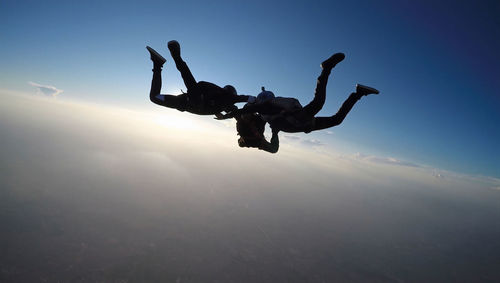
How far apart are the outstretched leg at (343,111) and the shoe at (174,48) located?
2.78 m

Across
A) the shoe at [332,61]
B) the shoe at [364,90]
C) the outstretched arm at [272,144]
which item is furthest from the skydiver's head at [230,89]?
the shoe at [364,90]

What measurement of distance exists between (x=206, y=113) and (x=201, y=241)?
170 meters

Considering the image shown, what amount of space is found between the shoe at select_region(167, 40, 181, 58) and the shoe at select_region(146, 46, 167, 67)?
792 millimetres

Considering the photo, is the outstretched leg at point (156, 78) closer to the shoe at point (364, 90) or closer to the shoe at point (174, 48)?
the shoe at point (174, 48)

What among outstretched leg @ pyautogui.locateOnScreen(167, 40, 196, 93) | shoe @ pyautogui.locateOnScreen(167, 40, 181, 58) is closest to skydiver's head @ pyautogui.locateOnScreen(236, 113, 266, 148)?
outstretched leg @ pyautogui.locateOnScreen(167, 40, 196, 93)

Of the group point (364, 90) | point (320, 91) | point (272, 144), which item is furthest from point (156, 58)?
point (364, 90)

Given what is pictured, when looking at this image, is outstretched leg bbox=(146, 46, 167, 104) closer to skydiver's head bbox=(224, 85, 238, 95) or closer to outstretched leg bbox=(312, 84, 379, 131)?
skydiver's head bbox=(224, 85, 238, 95)

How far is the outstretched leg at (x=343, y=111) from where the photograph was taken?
3613 millimetres

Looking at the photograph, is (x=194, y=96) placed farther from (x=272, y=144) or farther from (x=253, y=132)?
(x=272, y=144)

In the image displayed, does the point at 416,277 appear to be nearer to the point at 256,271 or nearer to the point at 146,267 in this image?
the point at 256,271

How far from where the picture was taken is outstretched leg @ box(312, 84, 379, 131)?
3613 mm

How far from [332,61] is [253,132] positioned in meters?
1.89

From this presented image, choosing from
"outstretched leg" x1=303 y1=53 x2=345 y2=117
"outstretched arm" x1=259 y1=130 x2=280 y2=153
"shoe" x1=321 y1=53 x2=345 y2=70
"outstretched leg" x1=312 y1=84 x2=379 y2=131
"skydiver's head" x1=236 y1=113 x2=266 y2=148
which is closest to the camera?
"shoe" x1=321 y1=53 x2=345 y2=70

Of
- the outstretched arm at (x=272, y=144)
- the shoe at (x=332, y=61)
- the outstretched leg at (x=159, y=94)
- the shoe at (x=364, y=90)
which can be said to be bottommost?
the outstretched arm at (x=272, y=144)
